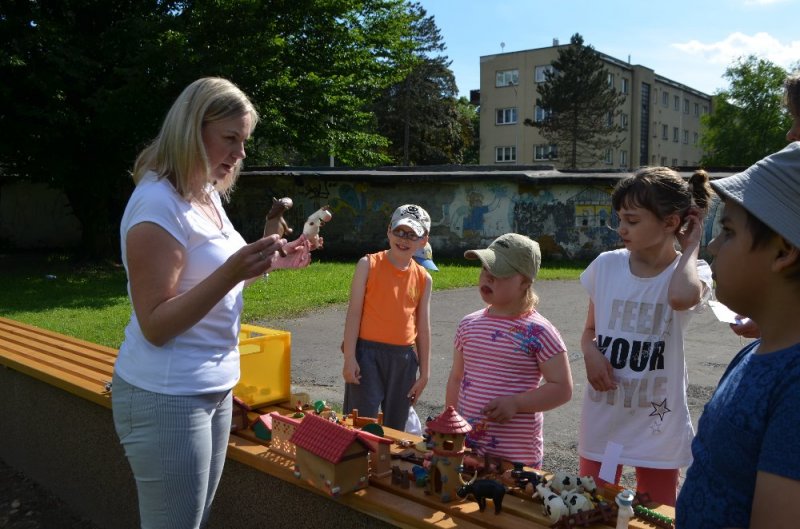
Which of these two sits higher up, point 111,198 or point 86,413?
point 111,198

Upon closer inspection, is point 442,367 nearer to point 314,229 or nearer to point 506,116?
point 314,229

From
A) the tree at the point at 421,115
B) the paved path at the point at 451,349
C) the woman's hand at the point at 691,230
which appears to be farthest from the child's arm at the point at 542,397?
the tree at the point at 421,115

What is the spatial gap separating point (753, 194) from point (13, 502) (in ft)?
15.1

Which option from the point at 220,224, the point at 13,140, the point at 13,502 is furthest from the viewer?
the point at 13,140

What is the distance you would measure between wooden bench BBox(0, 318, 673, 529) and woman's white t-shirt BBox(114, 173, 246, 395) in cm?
64

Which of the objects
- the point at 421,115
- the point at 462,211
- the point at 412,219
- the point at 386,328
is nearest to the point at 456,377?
the point at 386,328

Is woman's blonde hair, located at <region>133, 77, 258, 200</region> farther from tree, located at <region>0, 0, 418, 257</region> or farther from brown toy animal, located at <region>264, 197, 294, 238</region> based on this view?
tree, located at <region>0, 0, 418, 257</region>

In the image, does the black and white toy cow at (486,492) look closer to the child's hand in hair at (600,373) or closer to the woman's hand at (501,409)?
the woman's hand at (501,409)

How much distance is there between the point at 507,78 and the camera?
55062 millimetres

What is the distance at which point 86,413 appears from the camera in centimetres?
384

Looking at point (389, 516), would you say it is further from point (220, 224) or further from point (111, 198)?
point (111, 198)

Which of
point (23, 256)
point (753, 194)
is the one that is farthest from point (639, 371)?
point (23, 256)

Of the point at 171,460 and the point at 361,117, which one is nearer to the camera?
the point at 171,460

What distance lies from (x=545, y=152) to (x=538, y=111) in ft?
11.1
